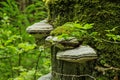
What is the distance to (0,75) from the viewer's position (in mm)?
4535

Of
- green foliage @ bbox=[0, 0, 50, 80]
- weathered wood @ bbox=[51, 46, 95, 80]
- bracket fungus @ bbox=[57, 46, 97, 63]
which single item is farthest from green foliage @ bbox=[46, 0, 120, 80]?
green foliage @ bbox=[0, 0, 50, 80]

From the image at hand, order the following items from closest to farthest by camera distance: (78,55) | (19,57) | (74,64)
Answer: (78,55) < (74,64) < (19,57)

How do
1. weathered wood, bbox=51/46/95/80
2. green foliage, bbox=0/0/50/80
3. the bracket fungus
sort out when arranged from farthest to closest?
green foliage, bbox=0/0/50/80 < weathered wood, bbox=51/46/95/80 < the bracket fungus

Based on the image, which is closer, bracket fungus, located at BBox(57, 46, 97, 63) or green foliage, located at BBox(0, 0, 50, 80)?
bracket fungus, located at BBox(57, 46, 97, 63)

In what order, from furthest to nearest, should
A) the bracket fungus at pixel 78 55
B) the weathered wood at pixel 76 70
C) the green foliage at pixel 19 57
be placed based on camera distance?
the green foliage at pixel 19 57, the weathered wood at pixel 76 70, the bracket fungus at pixel 78 55

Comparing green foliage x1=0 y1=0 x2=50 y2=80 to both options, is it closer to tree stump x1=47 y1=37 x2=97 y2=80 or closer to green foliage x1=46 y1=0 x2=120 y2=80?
tree stump x1=47 y1=37 x2=97 y2=80

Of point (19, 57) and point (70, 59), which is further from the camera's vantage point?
point (19, 57)

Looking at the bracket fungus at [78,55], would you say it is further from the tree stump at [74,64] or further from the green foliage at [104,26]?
the green foliage at [104,26]

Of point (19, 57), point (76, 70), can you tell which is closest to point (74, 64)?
point (76, 70)

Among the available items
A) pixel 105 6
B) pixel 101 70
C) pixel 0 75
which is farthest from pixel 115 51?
pixel 0 75

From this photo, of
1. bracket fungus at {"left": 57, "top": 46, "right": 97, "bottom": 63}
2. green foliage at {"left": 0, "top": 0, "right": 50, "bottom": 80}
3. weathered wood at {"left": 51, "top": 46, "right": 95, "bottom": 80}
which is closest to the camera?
bracket fungus at {"left": 57, "top": 46, "right": 97, "bottom": 63}

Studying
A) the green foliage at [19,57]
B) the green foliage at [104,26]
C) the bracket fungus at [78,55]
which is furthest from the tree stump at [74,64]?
the green foliage at [19,57]

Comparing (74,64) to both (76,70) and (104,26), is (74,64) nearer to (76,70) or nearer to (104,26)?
(76,70)

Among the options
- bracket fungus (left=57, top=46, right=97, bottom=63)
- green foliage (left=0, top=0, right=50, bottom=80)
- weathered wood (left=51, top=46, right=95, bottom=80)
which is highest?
bracket fungus (left=57, top=46, right=97, bottom=63)
